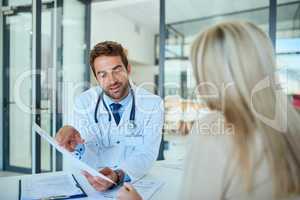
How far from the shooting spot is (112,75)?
1563 mm

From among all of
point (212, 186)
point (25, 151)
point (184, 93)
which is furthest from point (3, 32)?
point (212, 186)

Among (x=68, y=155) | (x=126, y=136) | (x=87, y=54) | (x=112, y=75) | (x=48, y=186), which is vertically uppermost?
(x=87, y=54)

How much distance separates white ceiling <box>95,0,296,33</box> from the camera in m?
1.42

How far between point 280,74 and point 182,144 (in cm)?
53

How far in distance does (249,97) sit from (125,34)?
0.70 m

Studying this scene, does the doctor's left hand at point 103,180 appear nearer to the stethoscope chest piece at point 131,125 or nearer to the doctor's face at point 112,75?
the stethoscope chest piece at point 131,125

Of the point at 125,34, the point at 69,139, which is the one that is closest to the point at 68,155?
the point at 69,139

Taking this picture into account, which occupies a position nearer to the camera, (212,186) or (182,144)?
(212,186)

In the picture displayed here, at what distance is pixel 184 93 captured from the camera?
1.48 meters

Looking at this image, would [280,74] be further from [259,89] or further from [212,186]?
[212,186]

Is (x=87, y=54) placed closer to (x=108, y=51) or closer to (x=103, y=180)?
(x=108, y=51)

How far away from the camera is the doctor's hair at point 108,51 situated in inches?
61.1

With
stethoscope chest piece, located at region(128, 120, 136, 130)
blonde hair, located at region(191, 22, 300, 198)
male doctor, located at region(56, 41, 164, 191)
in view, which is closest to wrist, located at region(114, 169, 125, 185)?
male doctor, located at region(56, 41, 164, 191)

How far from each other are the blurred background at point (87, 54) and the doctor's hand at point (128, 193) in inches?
8.4
